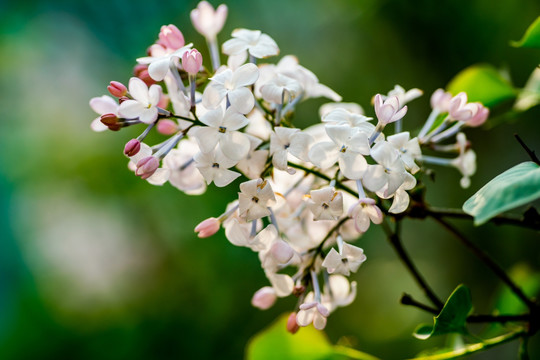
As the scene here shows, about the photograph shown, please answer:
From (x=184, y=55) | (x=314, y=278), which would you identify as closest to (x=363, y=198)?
(x=314, y=278)

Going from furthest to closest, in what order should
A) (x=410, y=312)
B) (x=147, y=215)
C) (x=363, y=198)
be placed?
(x=410, y=312) → (x=147, y=215) → (x=363, y=198)

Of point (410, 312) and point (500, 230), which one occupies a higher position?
point (500, 230)

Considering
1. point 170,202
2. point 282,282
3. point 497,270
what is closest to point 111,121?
point 282,282

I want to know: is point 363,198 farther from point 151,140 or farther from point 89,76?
point 89,76

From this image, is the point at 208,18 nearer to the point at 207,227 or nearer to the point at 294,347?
the point at 207,227

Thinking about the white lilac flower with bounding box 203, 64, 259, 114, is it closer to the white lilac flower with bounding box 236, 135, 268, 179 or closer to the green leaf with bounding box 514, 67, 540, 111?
the white lilac flower with bounding box 236, 135, 268, 179

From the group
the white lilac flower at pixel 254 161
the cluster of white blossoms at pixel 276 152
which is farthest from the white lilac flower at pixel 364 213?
the white lilac flower at pixel 254 161

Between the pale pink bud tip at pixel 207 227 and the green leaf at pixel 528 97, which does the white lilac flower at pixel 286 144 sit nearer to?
the pale pink bud tip at pixel 207 227
